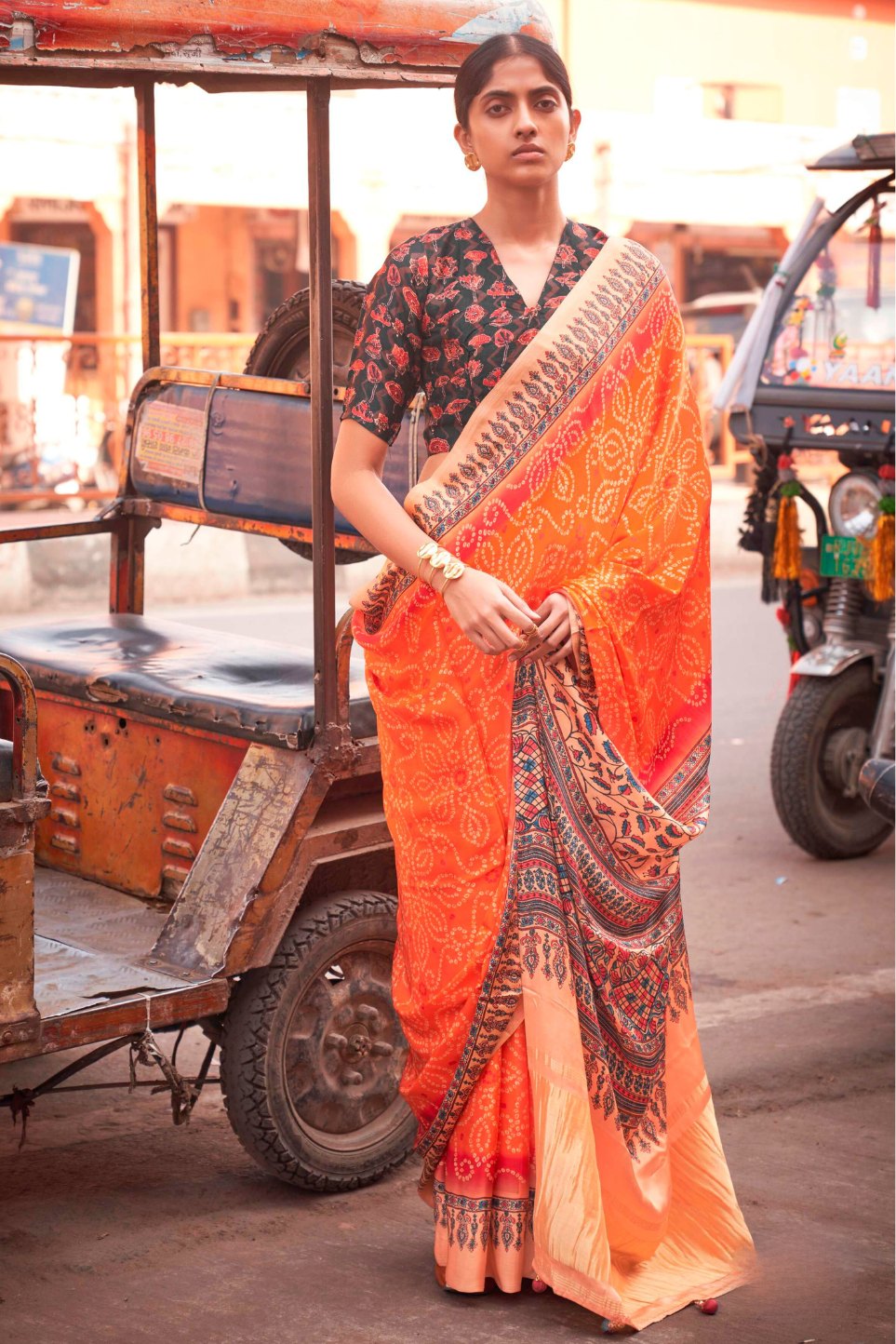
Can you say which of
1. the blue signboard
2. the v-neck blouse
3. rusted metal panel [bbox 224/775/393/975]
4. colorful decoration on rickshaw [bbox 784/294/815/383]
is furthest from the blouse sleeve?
the blue signboard

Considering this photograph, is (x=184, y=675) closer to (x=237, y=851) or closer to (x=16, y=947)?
(x=237, y=851)

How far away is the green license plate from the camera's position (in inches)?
236

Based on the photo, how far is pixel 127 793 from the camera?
3900mm

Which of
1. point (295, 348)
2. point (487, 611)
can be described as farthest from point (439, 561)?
point (295, 348)

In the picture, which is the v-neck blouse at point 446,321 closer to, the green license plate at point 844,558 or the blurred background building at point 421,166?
the green license plate at point 844,558

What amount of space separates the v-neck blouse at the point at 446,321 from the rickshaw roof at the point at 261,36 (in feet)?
1.35

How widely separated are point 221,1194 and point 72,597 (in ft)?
27.6

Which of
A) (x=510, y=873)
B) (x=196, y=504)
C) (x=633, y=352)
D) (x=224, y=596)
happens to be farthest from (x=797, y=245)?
(x=224, y=596)

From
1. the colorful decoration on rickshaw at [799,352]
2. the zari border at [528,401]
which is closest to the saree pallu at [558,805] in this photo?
the zari border at [528,401]

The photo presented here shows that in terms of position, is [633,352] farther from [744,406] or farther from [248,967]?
[744,406]

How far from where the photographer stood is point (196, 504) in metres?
A: 4.30

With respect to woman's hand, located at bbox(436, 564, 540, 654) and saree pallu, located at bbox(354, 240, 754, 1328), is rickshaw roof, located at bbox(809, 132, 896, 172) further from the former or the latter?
woman's hand, located at bbox(436, 564, 540, 654)

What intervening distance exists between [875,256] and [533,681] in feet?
13.6

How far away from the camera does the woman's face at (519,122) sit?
9.31 ft
